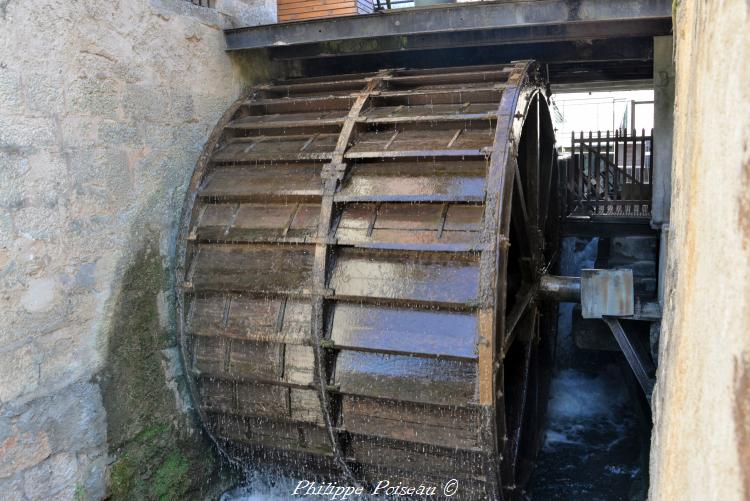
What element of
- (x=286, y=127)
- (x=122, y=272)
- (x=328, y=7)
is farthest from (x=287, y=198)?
(x=328, y=7)

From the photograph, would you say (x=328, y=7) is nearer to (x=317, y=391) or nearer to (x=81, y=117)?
(x=81, y=117)

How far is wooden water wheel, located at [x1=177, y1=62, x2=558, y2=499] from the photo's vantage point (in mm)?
3615

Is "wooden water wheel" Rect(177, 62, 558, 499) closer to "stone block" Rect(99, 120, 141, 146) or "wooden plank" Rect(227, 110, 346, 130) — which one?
"wooden plank" Rect(227, 110, 346, 130)

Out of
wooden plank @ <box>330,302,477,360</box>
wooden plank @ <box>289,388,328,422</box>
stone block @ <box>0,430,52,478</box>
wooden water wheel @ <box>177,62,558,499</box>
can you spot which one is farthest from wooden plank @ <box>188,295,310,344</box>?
stone block @ <box>0,430,52,478</box>

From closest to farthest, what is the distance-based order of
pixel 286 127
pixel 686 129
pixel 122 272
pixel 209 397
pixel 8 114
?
1. pixel 686 129
2. pixel 8 114
3. pixel 122 272
4. pixel 209 397
5. pixel 286 127

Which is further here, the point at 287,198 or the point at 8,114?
the point at 287,198

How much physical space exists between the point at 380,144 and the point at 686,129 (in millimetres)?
2839

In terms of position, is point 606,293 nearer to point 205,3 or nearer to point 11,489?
point 205,3

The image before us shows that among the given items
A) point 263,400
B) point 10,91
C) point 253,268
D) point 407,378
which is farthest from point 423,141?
point 10,91

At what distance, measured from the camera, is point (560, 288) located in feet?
15.9

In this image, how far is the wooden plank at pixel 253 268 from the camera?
4.00 m

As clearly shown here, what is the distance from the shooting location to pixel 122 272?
13.3 ft

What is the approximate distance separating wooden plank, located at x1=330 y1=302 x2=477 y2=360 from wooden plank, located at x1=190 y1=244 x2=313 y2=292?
34 centimetres

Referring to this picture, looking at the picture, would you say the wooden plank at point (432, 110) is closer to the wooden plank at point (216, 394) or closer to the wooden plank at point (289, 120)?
the wooden plank at point (289, 120)
